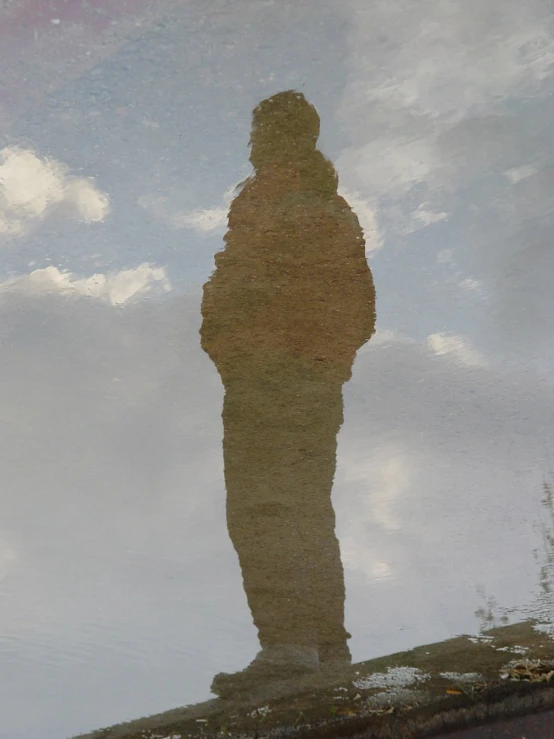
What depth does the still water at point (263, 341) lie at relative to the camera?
1479mm

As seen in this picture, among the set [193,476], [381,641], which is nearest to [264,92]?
[193,476]

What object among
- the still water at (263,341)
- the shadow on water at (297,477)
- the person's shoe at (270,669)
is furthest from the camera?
the person's shoe at (270,669)

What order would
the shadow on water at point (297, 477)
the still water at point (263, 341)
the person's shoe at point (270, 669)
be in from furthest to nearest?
the person's shoe at point (270, 669) → the shadow on water at point (297, 477) → the still water at point (263, 341)

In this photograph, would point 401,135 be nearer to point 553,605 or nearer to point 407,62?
point 407,62

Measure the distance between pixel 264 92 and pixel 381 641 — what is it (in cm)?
170

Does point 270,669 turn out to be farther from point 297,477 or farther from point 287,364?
point 287,364

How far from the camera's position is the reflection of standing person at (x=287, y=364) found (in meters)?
1.64

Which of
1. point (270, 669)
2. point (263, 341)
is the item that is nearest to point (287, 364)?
point (263, 341)

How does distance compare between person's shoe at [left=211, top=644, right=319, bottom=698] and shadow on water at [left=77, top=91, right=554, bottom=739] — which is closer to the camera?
shadow on water at [left=77, top=91, right=554, bottom=739]

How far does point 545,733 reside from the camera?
1.49 m

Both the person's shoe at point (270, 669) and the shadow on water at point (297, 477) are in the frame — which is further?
the person's shoe at point (270, 669)

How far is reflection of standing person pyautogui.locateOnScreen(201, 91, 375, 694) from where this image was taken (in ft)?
5.37

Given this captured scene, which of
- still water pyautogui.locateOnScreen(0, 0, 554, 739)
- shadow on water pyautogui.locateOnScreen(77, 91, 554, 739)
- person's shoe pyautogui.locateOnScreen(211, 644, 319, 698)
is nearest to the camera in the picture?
still water pyautogui.locateOnScreen(0, 0, 554, 739)

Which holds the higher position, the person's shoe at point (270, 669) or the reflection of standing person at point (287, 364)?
the reflection of standing person at point (287, 364)
